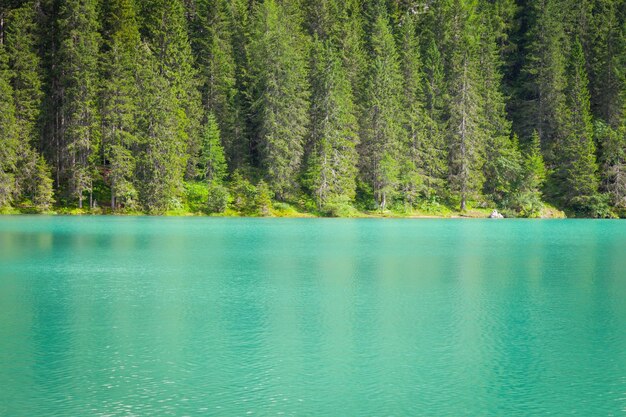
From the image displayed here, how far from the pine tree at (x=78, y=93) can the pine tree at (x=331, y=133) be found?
22605 millimetres

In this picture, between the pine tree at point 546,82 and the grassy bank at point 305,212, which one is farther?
the pine tree at point 546,82

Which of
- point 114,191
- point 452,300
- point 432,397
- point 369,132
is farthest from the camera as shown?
point 369,132

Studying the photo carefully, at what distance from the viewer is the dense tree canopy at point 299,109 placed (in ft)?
215

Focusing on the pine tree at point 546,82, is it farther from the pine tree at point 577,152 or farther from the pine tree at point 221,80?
the pine tree at point 221,80

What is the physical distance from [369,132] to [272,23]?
54.3 ft

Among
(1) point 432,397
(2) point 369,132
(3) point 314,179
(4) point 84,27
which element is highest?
(4) point 84,27

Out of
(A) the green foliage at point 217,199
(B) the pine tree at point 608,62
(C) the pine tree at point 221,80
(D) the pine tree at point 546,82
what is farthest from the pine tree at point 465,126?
(A) the green foliage at point 217,199

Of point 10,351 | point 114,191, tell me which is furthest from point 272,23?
point 10,351

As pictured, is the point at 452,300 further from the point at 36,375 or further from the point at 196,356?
the point at 36,375

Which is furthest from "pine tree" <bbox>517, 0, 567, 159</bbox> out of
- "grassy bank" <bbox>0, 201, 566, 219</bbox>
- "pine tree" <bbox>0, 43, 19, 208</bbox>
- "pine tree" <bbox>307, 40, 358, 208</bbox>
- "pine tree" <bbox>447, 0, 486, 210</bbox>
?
"pine tree" <bbox>0, 43, 19, 208</bbox>

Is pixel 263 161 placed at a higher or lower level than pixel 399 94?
lower

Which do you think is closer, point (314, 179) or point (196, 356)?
point (196, 356)

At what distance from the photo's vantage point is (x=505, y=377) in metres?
11.6

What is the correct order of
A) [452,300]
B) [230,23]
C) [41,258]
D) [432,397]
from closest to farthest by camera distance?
1. [432,397]
2. [452,300]
3. [41,258]
4. [230,23]
